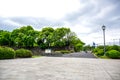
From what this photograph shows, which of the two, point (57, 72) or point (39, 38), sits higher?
point (39, 38)

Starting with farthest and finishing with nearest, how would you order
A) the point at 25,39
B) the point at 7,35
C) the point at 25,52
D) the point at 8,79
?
the point at 7,35
the point at 25,39
the point at 25,52
the point at 8,79

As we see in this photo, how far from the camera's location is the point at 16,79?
8.31 metres

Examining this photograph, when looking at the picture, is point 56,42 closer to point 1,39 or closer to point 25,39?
point 25,39

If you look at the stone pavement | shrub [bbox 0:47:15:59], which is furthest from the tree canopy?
the stone pavement

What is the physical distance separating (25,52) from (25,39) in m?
40.9

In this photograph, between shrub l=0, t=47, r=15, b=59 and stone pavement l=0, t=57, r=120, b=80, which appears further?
shrub l=0, t=47, r=15, b=59

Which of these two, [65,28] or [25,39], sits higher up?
[65,28]

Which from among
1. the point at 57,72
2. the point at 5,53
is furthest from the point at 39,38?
the point at 57,72

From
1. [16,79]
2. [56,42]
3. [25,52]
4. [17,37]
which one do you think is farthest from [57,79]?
[17,37]

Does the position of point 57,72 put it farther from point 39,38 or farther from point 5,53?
point 39,38

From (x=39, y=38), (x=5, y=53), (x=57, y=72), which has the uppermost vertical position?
(x=39, y=38)

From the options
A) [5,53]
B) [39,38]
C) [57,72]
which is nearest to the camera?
[57,72]

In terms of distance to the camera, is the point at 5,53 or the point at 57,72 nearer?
the point at 57,72

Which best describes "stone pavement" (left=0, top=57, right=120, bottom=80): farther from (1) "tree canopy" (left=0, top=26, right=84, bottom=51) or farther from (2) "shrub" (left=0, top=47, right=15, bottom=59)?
(1) "tree canopy" (left=0, top=26, right=84, bottom=51)
